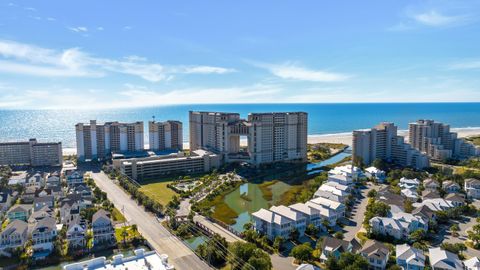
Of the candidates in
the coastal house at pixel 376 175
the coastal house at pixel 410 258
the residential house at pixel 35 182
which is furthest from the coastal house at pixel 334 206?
the residential house at pixel 35 182

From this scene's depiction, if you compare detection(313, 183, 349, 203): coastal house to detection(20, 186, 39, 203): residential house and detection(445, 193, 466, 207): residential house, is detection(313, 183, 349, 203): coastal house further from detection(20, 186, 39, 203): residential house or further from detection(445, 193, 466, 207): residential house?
detection(20, 186, 39, 203): residential house

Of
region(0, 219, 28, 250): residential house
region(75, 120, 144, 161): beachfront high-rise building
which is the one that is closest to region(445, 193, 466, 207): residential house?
region(0, 219, 28, 250): residential house

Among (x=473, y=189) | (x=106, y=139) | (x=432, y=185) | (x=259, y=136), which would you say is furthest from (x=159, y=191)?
(x=473, y=189)

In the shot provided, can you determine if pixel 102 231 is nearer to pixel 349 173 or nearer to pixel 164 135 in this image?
pixel 349 173

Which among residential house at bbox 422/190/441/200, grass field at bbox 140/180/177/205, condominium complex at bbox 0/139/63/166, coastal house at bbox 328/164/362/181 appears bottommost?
grass field at bbox 140/180/177/205

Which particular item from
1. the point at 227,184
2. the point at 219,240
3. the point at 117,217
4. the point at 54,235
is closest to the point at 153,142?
the point at 227,184

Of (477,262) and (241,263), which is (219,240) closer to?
(241,263)
